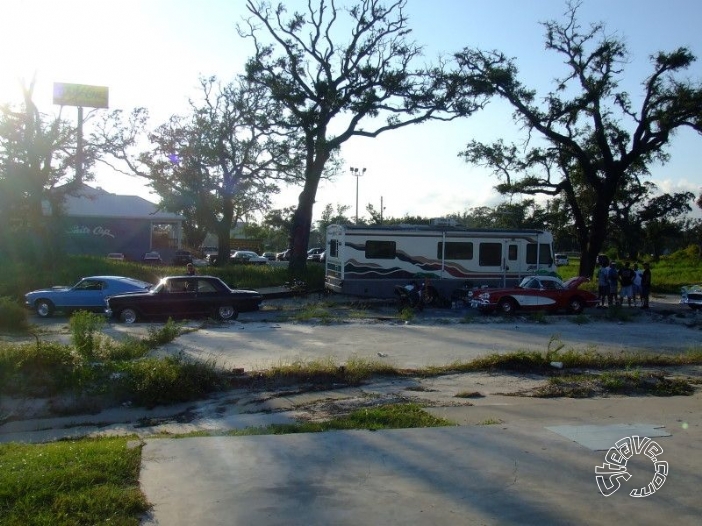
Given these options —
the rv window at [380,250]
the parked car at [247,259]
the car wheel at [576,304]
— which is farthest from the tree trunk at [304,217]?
the parked car at [247,259]

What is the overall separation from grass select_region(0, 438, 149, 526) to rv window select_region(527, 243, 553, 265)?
76.0 ft

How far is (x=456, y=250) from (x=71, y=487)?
2259 cm

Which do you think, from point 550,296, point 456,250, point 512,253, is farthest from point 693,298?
point 456,250

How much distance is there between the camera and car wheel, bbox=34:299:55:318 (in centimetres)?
2184

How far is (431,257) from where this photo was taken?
26375mm

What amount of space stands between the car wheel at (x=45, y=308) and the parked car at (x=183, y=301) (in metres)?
3.03

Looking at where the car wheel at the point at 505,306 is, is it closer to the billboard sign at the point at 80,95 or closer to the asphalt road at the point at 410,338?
the asphalt road at the point at 410,338

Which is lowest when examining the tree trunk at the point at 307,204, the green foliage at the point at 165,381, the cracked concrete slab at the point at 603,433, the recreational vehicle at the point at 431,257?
the green foliage at the point at 165,381

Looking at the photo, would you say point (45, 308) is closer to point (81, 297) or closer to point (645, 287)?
point (81, 297)

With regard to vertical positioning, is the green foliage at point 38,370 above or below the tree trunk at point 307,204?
below

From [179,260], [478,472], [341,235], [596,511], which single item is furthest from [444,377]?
[179,260]

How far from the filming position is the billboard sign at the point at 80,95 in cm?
4228

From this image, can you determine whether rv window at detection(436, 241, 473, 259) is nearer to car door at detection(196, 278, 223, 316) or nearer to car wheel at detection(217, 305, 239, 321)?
car wheel at detection(217, 305, 239, 321)

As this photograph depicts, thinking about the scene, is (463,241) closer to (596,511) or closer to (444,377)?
(444,377)
